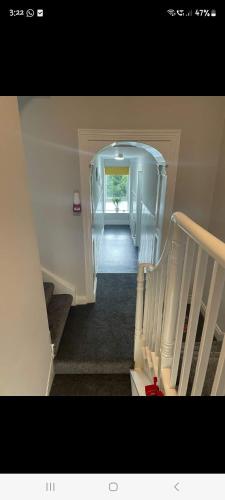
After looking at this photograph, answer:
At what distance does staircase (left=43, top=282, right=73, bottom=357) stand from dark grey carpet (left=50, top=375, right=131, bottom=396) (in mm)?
261

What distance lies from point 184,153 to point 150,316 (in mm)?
1685

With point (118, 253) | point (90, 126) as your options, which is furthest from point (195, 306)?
point (118, 253)

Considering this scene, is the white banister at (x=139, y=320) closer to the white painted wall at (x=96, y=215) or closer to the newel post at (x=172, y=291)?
the newel post at (x=172, y=291)

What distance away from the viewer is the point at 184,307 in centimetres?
85

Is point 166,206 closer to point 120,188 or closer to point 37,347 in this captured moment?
point 37,347

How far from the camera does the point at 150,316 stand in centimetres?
158

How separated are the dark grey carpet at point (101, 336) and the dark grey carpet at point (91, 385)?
0.05 meters

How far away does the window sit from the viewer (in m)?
7.54

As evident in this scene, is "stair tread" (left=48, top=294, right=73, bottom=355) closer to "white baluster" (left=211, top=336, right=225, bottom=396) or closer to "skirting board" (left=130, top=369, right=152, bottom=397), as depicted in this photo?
"skirting board" (left=130, top=369, right=152, bottom=397)

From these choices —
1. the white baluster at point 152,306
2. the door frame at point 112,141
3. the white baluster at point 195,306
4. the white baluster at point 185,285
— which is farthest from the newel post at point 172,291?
the door frame at point 112,141

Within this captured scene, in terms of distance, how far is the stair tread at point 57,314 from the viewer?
7.06ft

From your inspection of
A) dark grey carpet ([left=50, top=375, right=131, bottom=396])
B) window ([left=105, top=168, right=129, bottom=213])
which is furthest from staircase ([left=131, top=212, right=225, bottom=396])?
window ([left=105, top=168, right=129, bottom=213])
